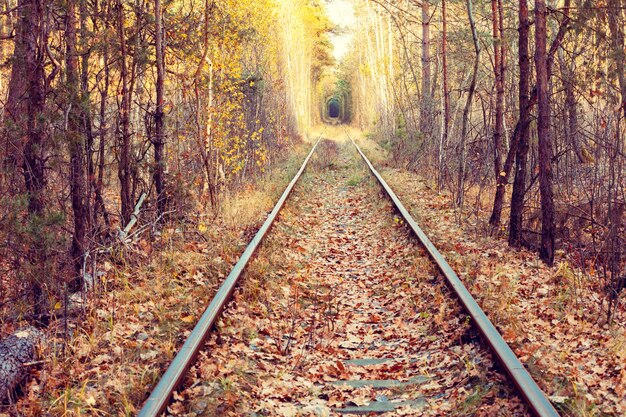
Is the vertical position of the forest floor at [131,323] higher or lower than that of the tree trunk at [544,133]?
lower

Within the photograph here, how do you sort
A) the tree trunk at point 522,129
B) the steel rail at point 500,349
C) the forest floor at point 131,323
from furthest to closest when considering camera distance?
the tree trunk at point 522,129
the forest floor at point 131,323
the steel rail at point 500,349

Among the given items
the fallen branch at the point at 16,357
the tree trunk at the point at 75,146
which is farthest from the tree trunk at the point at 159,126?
the fallen branch at the point at 16,357

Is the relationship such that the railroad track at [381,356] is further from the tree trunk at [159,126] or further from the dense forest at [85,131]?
the tree trunk at [159,126]

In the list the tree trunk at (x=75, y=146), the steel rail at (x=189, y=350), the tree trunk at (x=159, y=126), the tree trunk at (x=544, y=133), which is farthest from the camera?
the tree trunk at (x=159, y=126)

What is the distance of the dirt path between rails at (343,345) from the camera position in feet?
14.2

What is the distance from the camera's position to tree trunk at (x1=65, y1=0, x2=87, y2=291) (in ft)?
21.4

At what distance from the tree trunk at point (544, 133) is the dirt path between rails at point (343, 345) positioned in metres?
1.67

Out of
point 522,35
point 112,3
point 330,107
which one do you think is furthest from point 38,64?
point 330,107

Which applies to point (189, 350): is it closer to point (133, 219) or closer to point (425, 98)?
point (133, 219)

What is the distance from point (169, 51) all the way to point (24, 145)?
15.8 ft

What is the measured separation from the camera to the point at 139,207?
8719 millimetres

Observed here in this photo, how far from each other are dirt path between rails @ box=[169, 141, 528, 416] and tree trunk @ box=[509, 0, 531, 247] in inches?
62.6

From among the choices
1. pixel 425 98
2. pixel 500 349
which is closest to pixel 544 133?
pixel 500 349

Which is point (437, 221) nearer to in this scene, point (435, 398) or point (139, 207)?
point (139, 207)
